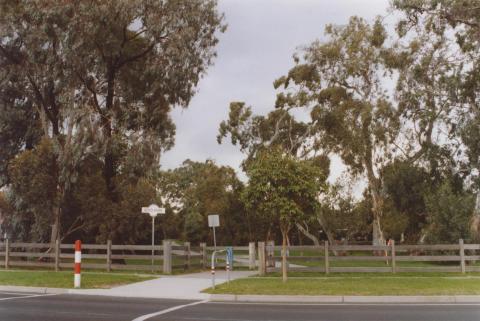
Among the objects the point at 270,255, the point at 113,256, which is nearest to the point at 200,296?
the point at 270,255

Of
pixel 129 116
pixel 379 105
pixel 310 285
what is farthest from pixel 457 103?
pixel 310 285

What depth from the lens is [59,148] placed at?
25.4m

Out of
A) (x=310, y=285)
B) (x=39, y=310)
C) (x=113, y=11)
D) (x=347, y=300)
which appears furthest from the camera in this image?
(x=113, y=11)

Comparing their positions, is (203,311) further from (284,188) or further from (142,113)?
(142,113)

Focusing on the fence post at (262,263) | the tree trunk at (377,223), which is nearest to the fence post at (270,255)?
the fence post at (262,263)

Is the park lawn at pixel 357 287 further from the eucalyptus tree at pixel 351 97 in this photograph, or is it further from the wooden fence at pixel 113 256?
the eucalyptus tree at pixel 351 97

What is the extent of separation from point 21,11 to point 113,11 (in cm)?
472

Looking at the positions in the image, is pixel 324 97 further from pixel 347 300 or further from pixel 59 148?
pixel 347 300

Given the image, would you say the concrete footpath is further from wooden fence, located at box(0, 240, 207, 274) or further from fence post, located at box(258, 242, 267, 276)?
wooden fence, located at box(0, 240, 207, 274)

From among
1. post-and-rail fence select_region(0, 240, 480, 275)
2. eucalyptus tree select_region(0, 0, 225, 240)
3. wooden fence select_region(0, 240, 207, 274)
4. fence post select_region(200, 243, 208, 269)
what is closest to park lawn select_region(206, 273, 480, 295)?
post-and-rail fence select_region(0, 240, 480, 275)

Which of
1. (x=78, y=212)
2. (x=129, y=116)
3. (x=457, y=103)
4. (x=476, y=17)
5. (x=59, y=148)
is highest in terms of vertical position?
(x=476, y=17)

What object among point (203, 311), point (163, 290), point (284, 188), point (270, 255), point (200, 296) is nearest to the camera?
point (203, 311)

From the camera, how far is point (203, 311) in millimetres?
11391

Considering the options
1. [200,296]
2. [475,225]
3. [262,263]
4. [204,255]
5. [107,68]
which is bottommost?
[200,296]
